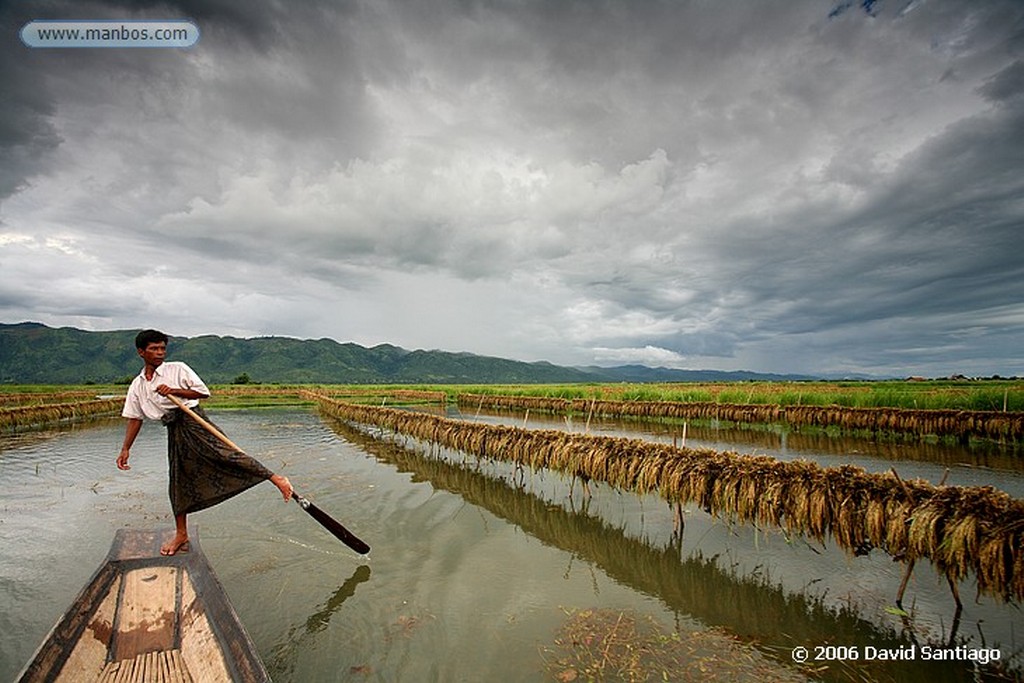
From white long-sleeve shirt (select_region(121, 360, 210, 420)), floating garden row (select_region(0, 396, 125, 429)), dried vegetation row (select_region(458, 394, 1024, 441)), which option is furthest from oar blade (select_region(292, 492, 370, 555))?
floating garden row (select_region(0, 396, 125, 429))

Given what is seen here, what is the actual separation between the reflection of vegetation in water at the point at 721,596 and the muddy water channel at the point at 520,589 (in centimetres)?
3

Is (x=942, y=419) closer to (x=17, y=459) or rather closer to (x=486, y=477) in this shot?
(x=486, y=477)

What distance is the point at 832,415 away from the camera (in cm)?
2286

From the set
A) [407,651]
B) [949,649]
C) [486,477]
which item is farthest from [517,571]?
[486,477]

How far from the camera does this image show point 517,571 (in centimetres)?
755

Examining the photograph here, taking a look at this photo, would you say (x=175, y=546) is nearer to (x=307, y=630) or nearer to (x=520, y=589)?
(x=307, y=630)

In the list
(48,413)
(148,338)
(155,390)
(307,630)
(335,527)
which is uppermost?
(148,338)

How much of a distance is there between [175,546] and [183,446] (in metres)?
1.21

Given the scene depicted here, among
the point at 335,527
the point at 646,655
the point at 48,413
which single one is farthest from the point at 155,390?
the point at 48,413

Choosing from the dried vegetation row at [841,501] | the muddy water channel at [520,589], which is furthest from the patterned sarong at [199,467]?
the dried vegetation row at [841,501]

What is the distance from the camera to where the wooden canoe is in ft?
13.2

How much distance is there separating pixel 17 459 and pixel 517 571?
1965cm

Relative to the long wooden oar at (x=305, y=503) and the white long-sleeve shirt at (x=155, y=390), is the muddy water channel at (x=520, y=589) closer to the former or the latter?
the long wooden oar at (x=305, y=503)

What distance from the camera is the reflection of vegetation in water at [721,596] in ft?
16.3
